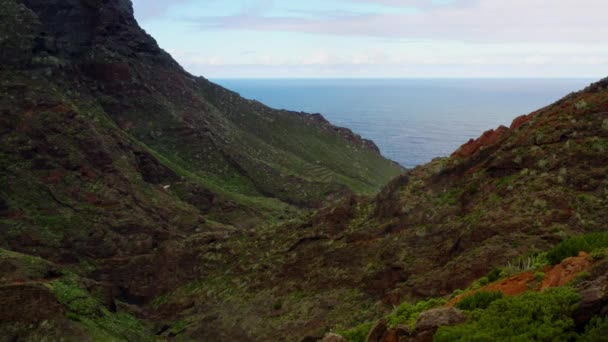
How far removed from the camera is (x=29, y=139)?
4741 cm

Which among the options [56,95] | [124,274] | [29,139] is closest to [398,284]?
[124,274]

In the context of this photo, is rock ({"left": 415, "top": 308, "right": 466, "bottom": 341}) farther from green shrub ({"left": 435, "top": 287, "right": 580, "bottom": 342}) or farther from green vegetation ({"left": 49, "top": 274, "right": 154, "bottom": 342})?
green vegetation ({"left": 49, "top": 274, "right": 154, "bottom": 342})

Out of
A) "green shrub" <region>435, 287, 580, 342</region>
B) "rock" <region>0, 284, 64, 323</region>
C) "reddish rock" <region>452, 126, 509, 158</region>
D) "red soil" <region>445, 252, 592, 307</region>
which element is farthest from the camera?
"reddish rock" <region>452, 126, 509, 158</region>

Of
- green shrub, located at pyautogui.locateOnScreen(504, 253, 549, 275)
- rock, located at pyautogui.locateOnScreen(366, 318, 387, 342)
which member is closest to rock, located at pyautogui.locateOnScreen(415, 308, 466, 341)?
rock, located at pyautogui.locateOnScreen(366, 318, 387, 342)

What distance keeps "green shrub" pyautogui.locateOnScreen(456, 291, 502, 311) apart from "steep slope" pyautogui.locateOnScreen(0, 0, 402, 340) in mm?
17618

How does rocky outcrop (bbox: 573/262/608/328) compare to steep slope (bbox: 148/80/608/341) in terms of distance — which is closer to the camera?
rocky outcrop (bbox: 573/262/608/328)

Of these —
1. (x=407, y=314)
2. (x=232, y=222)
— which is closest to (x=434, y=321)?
(x=407, y=314)

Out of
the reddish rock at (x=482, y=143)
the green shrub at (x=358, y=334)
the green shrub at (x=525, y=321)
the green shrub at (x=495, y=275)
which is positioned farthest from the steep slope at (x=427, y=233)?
the green shrub at (x=525, y=321)

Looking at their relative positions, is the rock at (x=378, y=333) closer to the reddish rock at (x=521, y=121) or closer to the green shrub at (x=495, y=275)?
the green shrub at (x=495, y=275)

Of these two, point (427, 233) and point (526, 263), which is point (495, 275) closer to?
point (526, 263)

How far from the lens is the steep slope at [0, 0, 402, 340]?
126 ft

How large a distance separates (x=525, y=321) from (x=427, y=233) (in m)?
13.8

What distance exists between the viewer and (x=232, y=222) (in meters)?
55.1

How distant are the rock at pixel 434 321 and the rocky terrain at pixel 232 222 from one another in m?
0.04
